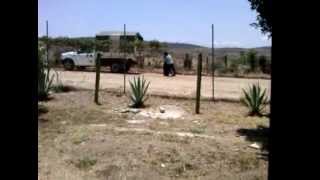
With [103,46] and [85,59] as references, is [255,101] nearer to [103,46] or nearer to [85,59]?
[85,59]

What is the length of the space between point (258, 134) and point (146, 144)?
2942 millimetres

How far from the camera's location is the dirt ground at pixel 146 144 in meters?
7.88

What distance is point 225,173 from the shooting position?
7.88 m

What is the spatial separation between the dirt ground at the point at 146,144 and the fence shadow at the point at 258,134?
0.02 metres

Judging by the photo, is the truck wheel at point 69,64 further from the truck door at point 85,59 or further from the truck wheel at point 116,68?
the truck wheel at point 116,68

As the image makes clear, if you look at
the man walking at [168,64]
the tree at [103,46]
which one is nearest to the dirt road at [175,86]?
the man walking at [168,64]

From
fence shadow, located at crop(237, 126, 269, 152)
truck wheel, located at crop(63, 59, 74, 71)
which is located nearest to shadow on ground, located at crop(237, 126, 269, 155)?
fence shadow, located at crop(237, 126, 269, 152)

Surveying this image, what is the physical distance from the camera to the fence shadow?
10.4m

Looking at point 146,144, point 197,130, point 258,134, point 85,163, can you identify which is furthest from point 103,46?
point 85,163

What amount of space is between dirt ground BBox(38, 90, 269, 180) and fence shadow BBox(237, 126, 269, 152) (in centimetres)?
2

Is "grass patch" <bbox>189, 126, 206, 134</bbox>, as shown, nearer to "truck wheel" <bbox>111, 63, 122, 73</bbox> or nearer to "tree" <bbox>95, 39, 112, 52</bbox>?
"truck wheel" <bbox>111, 63, 122, 73</bbox>

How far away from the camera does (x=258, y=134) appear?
11398 mm
